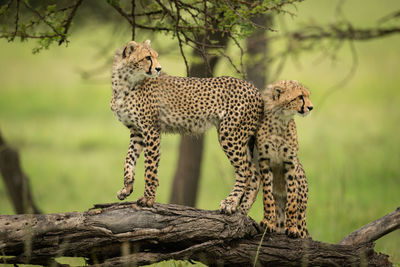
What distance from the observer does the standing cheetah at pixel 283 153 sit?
593cm

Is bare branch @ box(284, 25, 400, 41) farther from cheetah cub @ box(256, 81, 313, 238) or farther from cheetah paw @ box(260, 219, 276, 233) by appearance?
cheetah paw @ box(260, 219, 276, 233)

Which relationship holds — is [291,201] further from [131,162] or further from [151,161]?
[131,162]

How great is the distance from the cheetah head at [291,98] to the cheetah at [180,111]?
264 millimetres

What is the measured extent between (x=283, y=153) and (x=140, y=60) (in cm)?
156

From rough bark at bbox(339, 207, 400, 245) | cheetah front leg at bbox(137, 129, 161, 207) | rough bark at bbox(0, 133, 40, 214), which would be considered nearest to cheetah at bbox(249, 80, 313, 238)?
rough bark at bbox(339, 207, 400, 245)

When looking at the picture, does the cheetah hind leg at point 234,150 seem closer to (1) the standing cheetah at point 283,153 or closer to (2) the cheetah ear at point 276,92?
(1) the standing cheetah at point 283,153

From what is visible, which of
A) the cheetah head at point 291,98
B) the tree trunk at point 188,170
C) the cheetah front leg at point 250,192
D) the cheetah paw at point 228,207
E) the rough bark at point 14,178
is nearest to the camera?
the cheetah head at point 291,98

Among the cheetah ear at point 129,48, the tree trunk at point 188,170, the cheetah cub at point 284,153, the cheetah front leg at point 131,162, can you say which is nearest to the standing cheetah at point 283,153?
the cheetah cub at point 284,153

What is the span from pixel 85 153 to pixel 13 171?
313 inches

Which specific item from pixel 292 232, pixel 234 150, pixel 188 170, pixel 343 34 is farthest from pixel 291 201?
pixel 188 170

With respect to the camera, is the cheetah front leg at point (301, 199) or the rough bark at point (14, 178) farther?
the rough bark at point (14, 178)

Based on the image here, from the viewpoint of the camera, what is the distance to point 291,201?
5941 mm

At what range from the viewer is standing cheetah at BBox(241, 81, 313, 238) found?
593 cm

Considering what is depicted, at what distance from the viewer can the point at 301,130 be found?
1895cm
